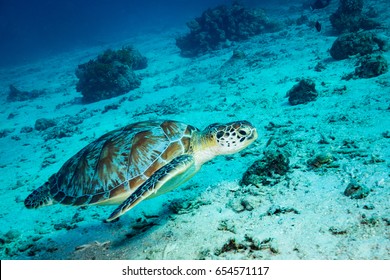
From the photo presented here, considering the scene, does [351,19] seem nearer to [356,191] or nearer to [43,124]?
[356,191]

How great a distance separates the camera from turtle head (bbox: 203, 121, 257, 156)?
10.6ft

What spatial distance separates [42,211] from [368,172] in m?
5.29

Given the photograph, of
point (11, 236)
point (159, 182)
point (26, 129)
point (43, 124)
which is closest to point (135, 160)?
point (159, 182)

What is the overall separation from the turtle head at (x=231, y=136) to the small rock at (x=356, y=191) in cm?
121

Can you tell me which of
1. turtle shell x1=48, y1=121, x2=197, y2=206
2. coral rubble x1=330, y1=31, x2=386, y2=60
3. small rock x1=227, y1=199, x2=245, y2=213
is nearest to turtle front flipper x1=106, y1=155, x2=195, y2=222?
turtle shell x1=48, y1=121, x2=197, y2=206

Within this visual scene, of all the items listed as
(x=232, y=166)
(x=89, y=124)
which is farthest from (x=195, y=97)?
(x=232, y=166)

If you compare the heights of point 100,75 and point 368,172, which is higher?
point 100,75

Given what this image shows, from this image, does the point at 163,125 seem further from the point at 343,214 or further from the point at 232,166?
the point at 343,214

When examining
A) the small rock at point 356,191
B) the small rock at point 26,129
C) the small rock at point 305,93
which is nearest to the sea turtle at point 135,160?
the small rock at point 356,191

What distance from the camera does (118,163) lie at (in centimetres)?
310

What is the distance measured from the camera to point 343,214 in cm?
238

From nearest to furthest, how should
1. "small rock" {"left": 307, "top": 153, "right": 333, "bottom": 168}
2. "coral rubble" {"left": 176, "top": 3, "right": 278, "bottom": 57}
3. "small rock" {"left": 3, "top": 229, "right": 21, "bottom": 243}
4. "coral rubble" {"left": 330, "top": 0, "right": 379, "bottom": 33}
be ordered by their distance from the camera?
"small rock" {"left": 307, "top": 153, "right": 333, "bottom": 168} → "small rock" {"left": 3, "top": 229, "right": 21, "bottom": 243} → "coral rubble" {"left": 330, "top": 0, "right": 379, "bottom": 33} → "coral rubble" {"left": 176, "top": 3, "right": 278, "bottom": 57}

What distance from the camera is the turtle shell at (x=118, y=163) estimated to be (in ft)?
9.81

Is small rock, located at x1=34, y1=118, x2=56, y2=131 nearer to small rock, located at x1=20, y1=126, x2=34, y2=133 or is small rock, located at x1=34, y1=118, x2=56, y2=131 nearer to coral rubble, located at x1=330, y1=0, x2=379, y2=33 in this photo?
small rock, located at x1=20, y1=126, x2=34, y2=133
